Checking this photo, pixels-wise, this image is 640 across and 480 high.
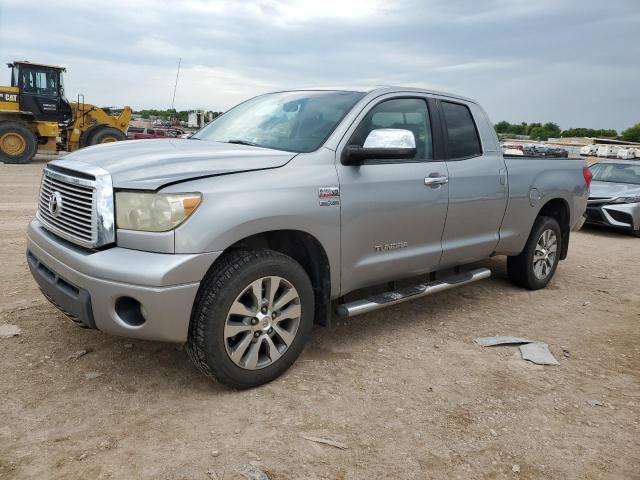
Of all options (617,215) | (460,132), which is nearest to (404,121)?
(460,132)

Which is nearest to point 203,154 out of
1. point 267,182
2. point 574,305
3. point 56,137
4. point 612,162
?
point 267,182

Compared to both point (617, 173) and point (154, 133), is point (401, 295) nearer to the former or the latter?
point (617, 173)

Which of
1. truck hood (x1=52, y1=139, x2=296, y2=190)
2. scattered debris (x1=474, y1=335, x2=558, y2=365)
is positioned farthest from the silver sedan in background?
truck hood (x1=52, y1=139, x2=296, y2=190)

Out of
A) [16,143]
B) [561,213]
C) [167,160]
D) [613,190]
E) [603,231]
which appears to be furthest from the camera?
[16,143]

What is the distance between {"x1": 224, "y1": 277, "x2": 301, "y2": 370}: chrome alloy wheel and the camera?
3.06 m

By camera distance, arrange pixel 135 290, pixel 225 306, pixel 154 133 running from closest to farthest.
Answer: pixel 135 290
pixel 225 306
pixel 154 133

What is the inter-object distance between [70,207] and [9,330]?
4.39 feet

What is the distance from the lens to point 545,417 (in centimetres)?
312

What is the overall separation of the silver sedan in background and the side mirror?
25.8ft

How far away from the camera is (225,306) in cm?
295

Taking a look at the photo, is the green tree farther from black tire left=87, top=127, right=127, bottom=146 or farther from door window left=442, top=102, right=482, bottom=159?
door window left=442, top=102, right=482, bottom=159

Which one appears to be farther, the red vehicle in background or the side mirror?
the red vehicle in background

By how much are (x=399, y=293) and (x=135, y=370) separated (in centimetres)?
190

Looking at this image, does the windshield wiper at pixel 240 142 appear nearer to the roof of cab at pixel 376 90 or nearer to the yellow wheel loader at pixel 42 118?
the roof of cab at pixel 376 90
